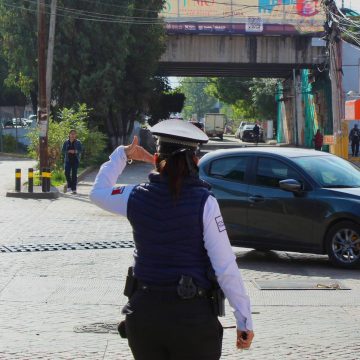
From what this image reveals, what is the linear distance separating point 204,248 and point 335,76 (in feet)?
101

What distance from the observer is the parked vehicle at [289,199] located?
1099cm

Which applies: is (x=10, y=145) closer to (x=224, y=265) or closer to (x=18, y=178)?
(x=18, y=178)

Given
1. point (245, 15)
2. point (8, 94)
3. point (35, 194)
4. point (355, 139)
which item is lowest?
point (35, 194)

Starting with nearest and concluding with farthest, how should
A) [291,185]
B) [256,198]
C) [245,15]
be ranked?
[291,185] < [256,198] < [245,15]

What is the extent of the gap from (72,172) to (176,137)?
1958 centimetres

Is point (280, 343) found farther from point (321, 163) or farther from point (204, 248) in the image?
point (321, 163)

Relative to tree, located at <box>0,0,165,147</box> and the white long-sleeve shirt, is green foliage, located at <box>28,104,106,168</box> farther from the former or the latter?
the white long-sleeve shirt

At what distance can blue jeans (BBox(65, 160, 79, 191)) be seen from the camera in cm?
2312

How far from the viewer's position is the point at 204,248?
154 inches

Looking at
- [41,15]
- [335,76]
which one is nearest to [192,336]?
[41,15]

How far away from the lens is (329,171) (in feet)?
38.1

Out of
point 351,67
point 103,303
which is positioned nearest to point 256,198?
point 103,303

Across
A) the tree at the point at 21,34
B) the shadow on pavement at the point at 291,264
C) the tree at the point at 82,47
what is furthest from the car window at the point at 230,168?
the tree at the point at 21,34

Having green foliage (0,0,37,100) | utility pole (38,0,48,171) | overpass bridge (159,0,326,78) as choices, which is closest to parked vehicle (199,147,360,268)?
utility pole (38,0,48,171)
